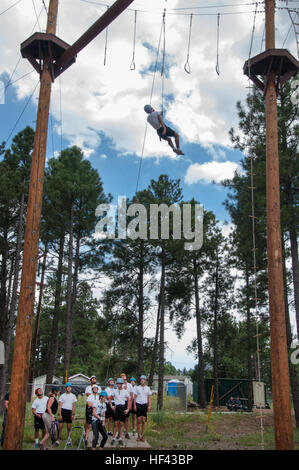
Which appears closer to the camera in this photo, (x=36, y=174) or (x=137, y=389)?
(x=36, y=174)

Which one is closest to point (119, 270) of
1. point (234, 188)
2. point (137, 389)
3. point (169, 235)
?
point (169, 235)

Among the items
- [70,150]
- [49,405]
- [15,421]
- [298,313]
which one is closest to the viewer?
[15,421]

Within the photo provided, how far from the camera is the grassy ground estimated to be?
10.3 metres

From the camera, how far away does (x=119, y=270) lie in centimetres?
2422

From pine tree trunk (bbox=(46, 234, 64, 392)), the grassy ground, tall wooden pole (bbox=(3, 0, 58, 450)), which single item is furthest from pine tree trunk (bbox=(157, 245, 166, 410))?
tall wooden pole (bbox=(3, 0, 58, 450))

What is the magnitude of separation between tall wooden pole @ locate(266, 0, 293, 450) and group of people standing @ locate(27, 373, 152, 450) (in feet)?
11.9

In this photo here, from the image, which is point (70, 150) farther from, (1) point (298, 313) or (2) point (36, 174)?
(2) point (36, 174)

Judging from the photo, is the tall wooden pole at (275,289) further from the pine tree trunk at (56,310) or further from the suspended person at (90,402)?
the pine tree trunk at (56,310)

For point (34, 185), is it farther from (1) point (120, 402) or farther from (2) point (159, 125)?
(1) point (120, 402)

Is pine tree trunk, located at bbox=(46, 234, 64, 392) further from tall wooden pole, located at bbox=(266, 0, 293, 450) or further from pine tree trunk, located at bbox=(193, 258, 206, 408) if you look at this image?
tall wooden pole, located at bbox=(266, 0, 293, 450)

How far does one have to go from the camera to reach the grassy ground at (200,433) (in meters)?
10.3

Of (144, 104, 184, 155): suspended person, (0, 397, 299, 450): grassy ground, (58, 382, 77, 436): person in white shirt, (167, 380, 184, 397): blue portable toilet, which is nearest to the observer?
(144, 104, 184, 155): suspended person

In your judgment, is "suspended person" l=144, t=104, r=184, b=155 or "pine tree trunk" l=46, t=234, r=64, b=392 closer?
"suspended person" l=144, t=104, r=184, b=155
